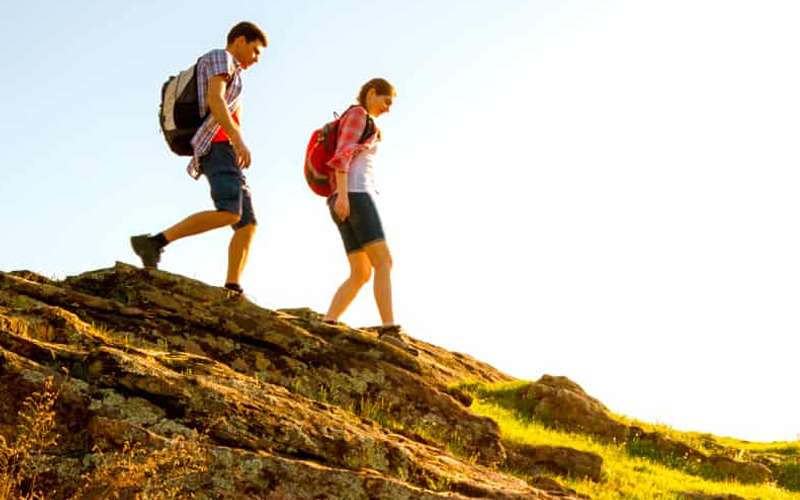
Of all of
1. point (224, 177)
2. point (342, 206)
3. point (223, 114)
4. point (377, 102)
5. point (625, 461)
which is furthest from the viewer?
point (625, 461)

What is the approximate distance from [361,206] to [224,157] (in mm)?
1978

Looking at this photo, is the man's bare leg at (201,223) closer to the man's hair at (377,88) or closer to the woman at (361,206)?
the woman at (361,206)

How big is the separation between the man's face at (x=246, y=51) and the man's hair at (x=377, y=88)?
5.43 feet

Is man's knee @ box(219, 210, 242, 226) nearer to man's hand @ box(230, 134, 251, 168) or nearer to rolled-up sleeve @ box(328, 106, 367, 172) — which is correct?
A: man's hand @ box(230, 134, 251, 168)

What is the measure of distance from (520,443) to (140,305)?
177 inches

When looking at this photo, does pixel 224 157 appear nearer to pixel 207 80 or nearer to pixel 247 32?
pixel 207 80

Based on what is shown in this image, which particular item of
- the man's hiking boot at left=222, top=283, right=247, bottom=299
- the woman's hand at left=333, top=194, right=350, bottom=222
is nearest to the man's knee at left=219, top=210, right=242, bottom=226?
the man's hiking boot at left=222, top=283, right=247, bottom=299

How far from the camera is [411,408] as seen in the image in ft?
32.2

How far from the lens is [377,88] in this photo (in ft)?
39.7

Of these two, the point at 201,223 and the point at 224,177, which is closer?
the point at 201,223

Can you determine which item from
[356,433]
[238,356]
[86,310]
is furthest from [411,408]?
[86,310]

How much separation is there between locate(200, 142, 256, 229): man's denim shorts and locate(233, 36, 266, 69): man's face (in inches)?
41.2

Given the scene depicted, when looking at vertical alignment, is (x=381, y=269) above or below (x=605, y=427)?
above

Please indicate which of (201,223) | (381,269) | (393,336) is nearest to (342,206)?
(381,269)
